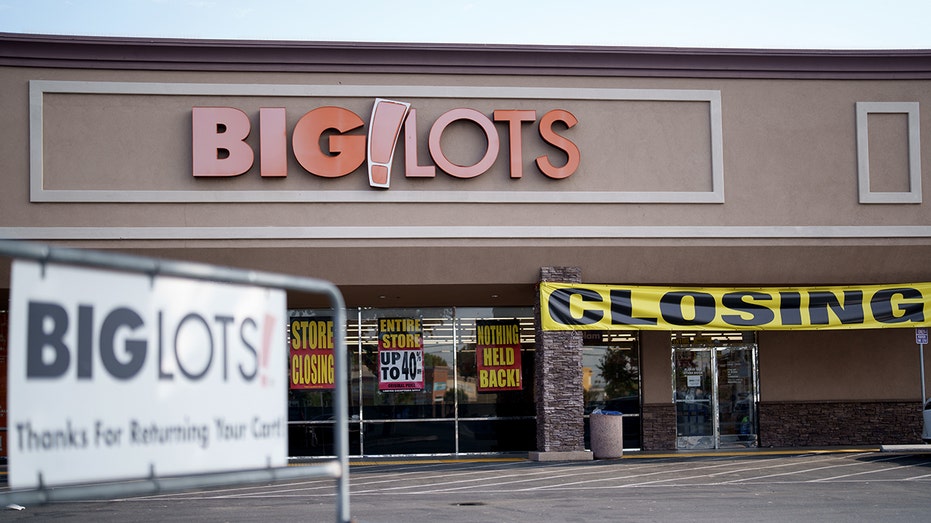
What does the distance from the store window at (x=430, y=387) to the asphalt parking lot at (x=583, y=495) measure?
3072mm

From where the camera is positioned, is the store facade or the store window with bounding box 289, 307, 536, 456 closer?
the store facade

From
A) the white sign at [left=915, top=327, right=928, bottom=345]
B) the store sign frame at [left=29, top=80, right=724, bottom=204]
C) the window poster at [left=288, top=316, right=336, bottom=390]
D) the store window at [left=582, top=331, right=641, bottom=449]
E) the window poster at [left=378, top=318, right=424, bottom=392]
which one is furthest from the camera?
the store window at [left=582, top=331, right=641, bottom=449]

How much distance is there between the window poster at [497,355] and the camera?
25.3m

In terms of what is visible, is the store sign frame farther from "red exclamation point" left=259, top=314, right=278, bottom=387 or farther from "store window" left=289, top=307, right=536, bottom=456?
"red exclamation point" left=259, top=314, right=278, bottom=387

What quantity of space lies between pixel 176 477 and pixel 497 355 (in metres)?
20.3

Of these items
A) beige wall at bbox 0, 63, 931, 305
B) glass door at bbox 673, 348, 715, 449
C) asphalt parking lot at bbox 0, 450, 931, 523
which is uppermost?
beige wall at bbox 0, 63, 931, 305

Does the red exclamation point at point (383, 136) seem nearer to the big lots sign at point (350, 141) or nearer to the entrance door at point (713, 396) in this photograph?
the big lots sign at point (350, 141)

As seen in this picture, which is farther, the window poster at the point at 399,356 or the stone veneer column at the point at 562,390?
the window poster at the point at 399,356

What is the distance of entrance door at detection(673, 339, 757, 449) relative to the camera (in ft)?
83.5

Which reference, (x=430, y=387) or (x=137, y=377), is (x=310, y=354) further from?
(x=137, y=377)

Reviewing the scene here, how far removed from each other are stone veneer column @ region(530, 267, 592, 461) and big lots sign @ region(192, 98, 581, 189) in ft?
9.13

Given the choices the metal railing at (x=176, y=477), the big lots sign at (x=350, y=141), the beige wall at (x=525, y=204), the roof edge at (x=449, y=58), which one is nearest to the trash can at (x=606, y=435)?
the beige wall at (x=525, y=204)

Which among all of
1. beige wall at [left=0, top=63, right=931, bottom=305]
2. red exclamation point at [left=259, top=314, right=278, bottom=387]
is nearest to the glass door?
beige wall at [left=0, top=63, right=931, bottom=305]

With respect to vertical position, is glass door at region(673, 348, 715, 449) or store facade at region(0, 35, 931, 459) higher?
store facade at region(0, 35, 931, 459)
